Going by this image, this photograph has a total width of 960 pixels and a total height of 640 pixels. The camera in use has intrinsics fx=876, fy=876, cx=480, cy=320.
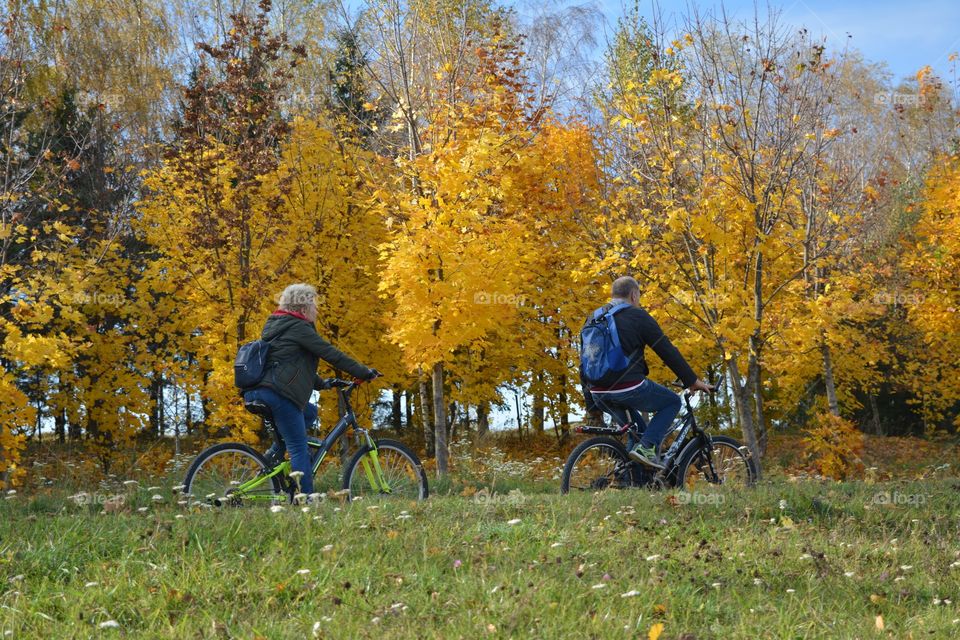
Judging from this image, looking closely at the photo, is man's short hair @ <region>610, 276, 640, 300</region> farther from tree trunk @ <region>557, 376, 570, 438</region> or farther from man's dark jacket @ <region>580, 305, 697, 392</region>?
tree trunk @ <region>557, 376, 570, 438</region>

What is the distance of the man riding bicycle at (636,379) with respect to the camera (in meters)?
6.94

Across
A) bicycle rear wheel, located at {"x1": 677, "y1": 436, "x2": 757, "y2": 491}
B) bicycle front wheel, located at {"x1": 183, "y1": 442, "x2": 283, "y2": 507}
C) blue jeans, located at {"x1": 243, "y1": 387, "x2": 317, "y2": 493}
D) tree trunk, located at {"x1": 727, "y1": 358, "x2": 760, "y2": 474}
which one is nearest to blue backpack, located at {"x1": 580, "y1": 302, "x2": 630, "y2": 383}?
bicycle rear wheel, located at {"x1": 677, "y1": 436, "x2": 757, "y2": 491}

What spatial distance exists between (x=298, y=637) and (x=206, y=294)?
10.1m

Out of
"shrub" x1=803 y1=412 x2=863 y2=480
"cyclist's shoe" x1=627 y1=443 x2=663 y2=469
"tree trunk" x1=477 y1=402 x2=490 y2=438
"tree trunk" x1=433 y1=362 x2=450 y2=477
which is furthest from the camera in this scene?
"tree trunk" x1=477 y1=402 x2=490 y2=438

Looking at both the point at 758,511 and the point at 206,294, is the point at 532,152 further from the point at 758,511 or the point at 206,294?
the point at 758,511

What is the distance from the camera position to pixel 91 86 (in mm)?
25141

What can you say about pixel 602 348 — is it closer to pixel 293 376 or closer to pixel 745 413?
pixel 293 376

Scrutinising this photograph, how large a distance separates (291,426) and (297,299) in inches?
38.0

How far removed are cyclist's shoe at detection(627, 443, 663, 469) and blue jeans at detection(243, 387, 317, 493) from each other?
2.54 m

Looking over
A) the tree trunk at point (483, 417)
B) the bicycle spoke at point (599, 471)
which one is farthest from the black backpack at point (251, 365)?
the tree trunk at point (483, 417)

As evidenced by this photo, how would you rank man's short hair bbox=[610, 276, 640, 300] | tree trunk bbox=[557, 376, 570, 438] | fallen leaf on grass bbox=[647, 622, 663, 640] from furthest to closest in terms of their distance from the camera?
tree trunk bbox=[557, 376, 570, 438] < man's short hair bbox=[610, 276, 640, 300] < fallen leaf on grass bbox=[647, 622, 663, 640]

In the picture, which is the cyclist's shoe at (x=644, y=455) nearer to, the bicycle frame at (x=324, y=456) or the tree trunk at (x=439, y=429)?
the bicycle frame at (x=324, y=456)

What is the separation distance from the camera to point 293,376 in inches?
256

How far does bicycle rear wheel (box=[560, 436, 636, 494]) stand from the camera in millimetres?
7020
